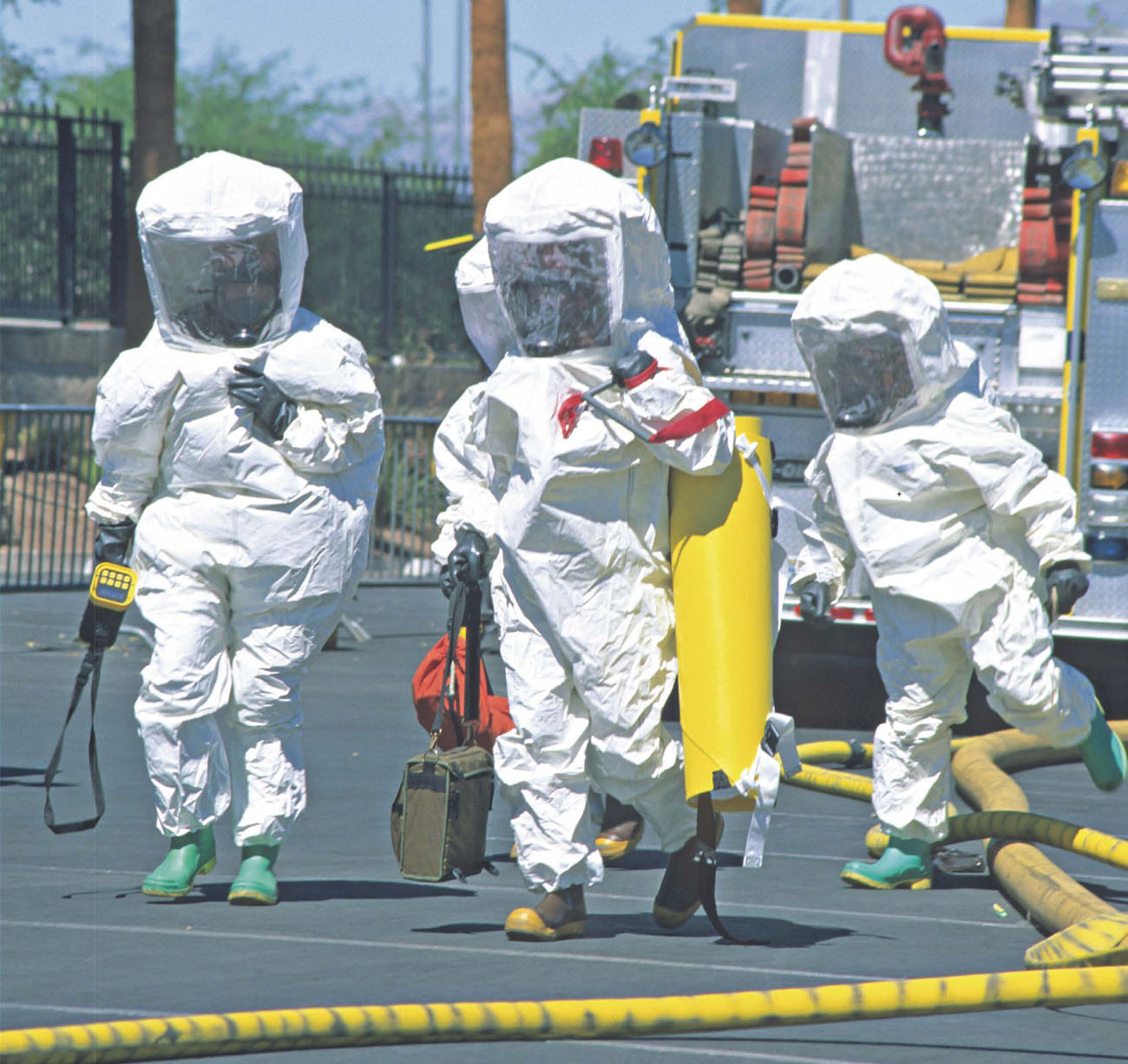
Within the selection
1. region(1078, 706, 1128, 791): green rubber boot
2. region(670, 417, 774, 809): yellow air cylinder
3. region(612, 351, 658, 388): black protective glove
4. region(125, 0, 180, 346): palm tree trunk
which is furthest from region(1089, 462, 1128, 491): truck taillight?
region(125, 0, 180, 346): palm tree trunk

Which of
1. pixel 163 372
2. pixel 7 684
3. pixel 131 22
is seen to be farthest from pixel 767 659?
pixel 131 22

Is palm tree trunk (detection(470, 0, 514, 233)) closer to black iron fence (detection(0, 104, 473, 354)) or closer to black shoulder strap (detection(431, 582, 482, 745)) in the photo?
black iron fence (detection(0, 104, 473, 354))

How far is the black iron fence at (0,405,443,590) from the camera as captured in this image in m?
12.7

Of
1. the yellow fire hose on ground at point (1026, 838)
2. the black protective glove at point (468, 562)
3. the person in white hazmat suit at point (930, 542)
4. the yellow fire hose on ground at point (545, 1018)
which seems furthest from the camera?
the person in white hazmat suit at point (930, 542)

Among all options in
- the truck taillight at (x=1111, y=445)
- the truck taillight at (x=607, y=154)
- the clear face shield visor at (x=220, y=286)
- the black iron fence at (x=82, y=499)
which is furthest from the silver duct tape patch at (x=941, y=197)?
the clear face shield visor at (x=220, y=286)

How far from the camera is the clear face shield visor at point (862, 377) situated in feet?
17.5

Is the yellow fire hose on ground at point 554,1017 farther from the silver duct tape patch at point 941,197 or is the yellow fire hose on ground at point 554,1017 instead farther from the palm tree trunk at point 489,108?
the palm tree trunk at point 489,108

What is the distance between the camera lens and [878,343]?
5.33 m

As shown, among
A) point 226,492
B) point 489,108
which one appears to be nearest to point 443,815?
point 226,492

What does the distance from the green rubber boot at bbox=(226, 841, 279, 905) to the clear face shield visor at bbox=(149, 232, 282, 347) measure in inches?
52.7

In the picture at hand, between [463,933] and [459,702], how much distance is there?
0.79m

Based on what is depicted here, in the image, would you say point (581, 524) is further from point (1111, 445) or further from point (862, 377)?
point (1111, 445)

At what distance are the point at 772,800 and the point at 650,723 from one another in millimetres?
343

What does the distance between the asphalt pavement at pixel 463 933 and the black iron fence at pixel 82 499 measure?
559 centimetres
